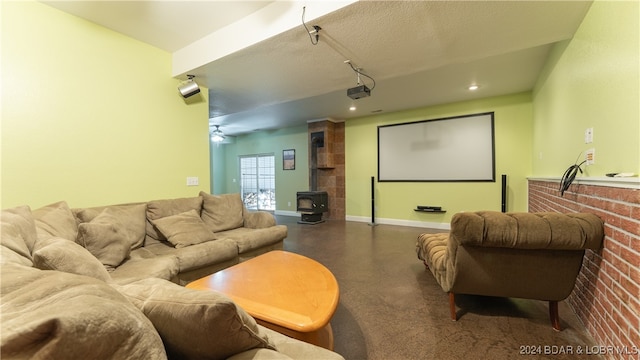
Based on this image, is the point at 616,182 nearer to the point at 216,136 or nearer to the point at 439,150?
the point at 439,150

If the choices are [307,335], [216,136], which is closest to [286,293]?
[307,335]

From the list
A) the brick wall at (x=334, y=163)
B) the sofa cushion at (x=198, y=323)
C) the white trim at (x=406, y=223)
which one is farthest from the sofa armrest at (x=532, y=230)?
the brick wall at (x=334, y=163)

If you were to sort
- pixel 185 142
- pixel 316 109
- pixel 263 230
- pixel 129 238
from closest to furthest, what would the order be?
1. pixel 129 238
2. pixel 263 230
3. pixel 185 142
4. pixel 316 109

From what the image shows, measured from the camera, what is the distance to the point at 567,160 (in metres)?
2.39

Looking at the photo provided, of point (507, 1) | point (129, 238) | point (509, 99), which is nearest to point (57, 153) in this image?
point (129, 238)

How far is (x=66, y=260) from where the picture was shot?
4.02 feet

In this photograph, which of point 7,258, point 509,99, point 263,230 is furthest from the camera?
point 509,99

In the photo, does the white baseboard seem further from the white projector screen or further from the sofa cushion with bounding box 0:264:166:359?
the sofa cushion with bounding box 0:264:166:359

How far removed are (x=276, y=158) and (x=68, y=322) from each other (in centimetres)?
750

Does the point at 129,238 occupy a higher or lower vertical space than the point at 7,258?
lower

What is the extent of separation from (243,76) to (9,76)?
1996mm

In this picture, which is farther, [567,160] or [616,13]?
[567,160]

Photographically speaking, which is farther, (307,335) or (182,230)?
(182,230)

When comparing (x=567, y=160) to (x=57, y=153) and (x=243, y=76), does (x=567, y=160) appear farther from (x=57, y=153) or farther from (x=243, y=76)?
(x=57, y=153)
